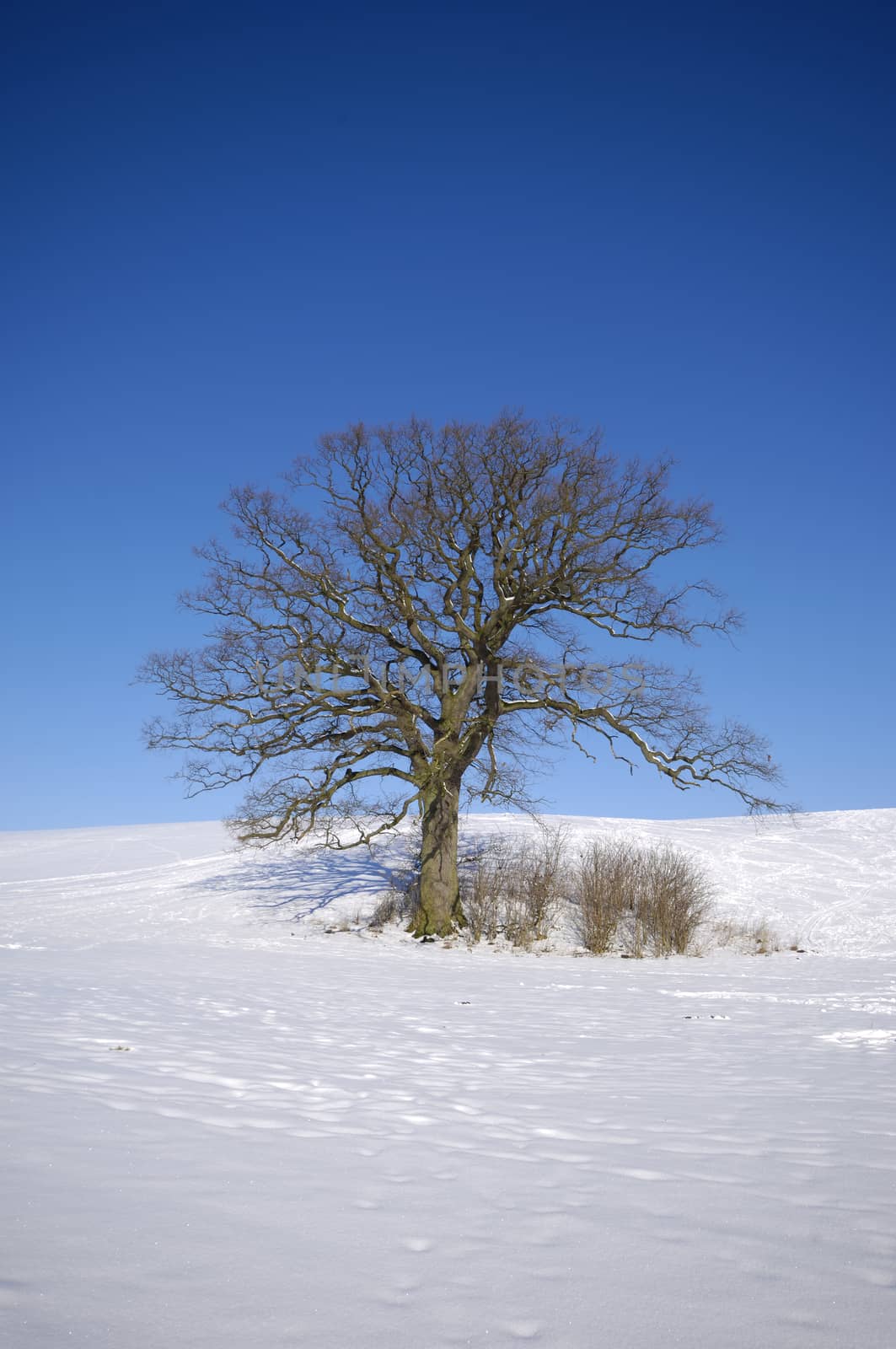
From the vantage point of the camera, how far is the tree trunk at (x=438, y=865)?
18.8 m

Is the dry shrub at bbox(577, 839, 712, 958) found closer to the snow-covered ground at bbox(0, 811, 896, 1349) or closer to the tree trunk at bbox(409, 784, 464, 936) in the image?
the tree trunk at bbox(409, 784, 464, 936)

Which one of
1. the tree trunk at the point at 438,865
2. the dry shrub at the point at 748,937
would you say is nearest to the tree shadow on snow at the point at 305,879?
the tree trunk at the point at 438,865

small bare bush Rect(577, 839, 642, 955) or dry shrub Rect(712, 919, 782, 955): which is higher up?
small bare bush Rect(577, 839, 642, 955)

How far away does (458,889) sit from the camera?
2017 centimetres

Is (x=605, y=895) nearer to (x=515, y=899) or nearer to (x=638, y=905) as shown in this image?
(x=638, y=905)

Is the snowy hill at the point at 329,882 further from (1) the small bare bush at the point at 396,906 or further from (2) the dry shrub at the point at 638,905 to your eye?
(2) the dry shrub at the point at 638,905

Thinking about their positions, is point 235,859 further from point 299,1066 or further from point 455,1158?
Result: point 455,1158

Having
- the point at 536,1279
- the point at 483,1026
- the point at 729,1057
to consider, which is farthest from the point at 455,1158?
the point at 483,1026

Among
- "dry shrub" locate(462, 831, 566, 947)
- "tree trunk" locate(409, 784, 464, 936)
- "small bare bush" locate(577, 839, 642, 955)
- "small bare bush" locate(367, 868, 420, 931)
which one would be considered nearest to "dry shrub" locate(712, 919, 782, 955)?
"small bare bush" locate(577, 839, 642, 955)

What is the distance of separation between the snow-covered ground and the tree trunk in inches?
350

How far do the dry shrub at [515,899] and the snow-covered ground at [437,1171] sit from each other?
8.92 meters

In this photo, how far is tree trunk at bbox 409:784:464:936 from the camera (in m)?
18.8

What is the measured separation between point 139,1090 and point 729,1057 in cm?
423

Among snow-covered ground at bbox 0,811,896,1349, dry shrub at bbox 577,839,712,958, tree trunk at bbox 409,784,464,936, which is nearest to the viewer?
snow-covered ground at bbox 0,811,896,1349
